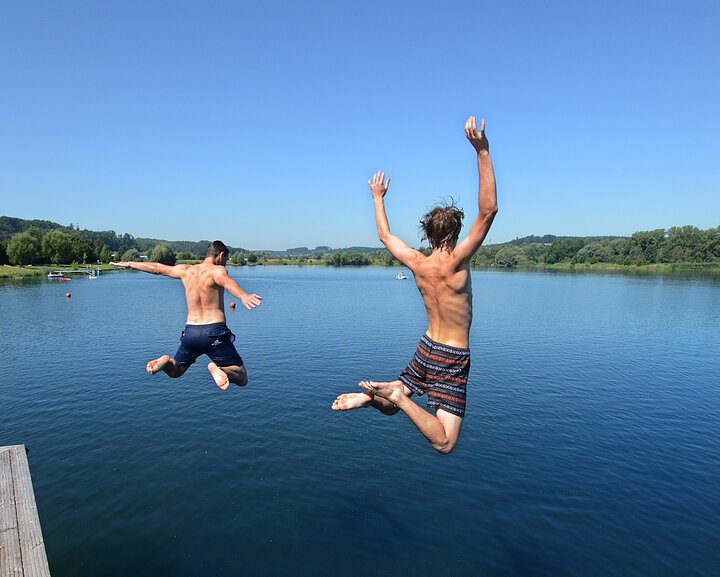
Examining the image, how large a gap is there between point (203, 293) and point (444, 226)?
5.00 m

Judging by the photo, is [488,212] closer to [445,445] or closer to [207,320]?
[445,445]

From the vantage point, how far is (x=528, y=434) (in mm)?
21312

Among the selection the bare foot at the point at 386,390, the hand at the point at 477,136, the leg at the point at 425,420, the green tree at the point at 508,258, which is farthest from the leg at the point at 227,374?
the green tree at the point at 508,258

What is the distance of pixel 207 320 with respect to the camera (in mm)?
8695

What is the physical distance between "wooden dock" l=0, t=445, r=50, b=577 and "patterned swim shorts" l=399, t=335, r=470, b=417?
9.40 meters

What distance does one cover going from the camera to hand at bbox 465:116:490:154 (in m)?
4.51

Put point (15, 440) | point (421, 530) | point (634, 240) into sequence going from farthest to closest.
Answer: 1. point (634, 240)
2. point (15, 440)
3. point (421, 530)

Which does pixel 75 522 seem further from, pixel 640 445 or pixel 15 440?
pixel 640 445

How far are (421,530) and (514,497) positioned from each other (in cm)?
411

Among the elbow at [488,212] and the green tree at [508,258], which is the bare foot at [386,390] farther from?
the green tree at [508,258]

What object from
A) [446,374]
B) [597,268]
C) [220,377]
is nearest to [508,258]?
[597,268]

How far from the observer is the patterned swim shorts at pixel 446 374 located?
575 cm

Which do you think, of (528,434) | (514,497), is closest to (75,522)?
(514,497)

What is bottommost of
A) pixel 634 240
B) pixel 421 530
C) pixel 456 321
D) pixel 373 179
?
pixel 421 530
